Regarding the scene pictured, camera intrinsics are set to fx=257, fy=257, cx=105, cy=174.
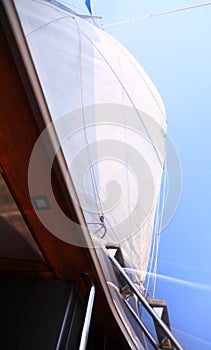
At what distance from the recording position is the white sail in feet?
3.43

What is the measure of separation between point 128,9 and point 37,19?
728 millimetres

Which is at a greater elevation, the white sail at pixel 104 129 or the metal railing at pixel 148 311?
the white sail at pixel 104 129

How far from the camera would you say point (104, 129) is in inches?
51.5

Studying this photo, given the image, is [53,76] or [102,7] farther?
[102,7]

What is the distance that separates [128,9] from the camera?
156 cm

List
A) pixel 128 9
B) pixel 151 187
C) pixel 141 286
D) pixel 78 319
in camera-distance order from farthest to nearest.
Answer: pixel 128 9
pixel 151 187
pixel 141 286
pixel 78 319

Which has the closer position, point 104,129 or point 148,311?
point 148,311

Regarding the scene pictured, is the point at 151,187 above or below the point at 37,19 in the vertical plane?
below

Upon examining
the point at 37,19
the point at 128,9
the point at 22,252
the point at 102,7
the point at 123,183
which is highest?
the point at 102,7

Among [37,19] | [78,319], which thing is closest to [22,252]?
[78,319]

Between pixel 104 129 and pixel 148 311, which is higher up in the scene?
pixel 104 129

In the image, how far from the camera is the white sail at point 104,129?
1044 mm

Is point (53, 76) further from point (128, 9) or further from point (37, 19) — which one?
point (128, 9)

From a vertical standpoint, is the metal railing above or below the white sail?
below
